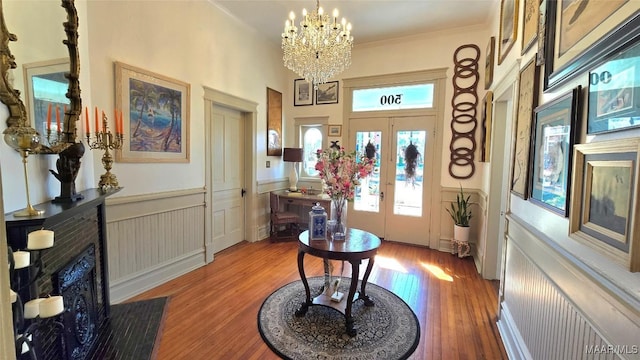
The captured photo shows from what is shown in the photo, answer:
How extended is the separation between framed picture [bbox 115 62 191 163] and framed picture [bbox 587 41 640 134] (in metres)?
3.42

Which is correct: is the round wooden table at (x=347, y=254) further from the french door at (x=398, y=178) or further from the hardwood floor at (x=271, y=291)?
the french door at (x=398, y=178)

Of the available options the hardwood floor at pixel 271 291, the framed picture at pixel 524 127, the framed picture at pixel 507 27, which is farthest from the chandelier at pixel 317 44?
the hardwood floor at pixel 271 291

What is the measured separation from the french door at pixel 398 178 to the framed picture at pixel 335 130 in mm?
207

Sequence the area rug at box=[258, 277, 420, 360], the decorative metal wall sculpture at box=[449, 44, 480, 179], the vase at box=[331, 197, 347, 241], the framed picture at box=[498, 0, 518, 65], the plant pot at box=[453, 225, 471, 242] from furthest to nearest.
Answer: the decorative metal wall sculpture at box=[449, 44, 480, 179] < the plant pot at box=[453, 225, 471, 242] < the vase at box=[331, 197, 347, 241] < the framed picture at box=[498, 0, 518, 65] < the area rug at box=[258, 277, 420, 360]

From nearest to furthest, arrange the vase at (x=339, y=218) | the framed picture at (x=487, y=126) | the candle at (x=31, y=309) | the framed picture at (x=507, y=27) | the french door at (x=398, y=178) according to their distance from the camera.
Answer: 1. the candle at (x=31, y=309)
2. the framed picture at (x=507, y=27)
3. the vase at (x=339, y=218)
4. the framed picture at (x=487, y=126)
5. the french door at (x=398, y=178)

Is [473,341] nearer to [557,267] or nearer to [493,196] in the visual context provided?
[557,267]

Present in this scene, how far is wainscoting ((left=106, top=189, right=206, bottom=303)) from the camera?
8.66 feet

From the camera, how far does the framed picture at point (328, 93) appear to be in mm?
4949

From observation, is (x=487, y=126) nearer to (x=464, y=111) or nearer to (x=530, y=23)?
(x=464, y=111)

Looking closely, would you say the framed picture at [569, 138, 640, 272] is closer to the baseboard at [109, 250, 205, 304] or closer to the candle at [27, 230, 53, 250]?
the candle at [27, 230, 53, 250]

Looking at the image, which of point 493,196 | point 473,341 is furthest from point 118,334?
point 493,196

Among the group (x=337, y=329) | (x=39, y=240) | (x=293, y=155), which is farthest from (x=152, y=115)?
(x=337, y=329)

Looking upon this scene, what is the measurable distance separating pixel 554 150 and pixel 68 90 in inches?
118

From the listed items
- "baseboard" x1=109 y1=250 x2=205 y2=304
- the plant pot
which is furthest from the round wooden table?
the plant pot
